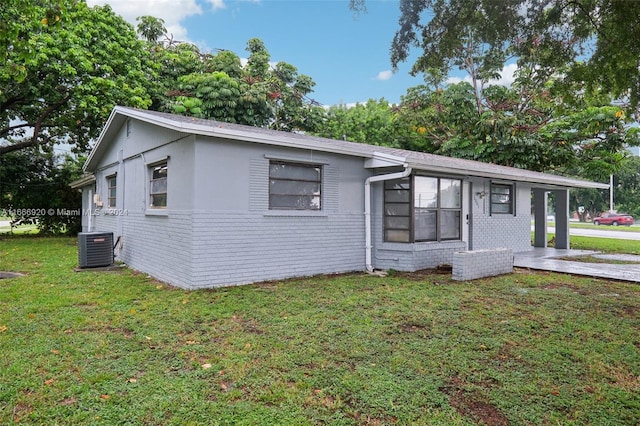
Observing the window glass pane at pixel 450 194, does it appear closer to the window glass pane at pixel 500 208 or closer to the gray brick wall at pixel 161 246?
the window glass pane at pixel 500 208

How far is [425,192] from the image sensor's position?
8859 mm

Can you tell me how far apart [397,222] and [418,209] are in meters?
0.55

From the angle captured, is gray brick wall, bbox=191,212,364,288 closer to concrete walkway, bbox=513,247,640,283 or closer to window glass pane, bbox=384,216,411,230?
window glass pane, bbox=384,216,411,230

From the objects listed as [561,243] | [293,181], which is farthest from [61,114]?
[561,243]

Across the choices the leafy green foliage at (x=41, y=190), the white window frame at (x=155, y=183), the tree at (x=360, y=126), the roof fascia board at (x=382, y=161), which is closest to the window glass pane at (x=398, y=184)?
the roof fascia board at (x=382, y=161)

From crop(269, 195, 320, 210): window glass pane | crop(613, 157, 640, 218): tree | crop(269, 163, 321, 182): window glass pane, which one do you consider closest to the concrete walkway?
crop(269, 195, 320, 210): window glass pane

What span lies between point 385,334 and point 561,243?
12643 mm

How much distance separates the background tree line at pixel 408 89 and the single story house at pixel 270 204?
234cm

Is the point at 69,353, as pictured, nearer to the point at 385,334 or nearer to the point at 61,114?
the point at 385,334

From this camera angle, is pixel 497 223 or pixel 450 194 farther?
pixel 497 223

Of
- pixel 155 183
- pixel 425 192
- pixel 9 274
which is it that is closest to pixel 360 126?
pixel 425 192

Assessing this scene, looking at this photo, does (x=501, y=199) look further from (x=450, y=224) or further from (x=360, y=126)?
(x=360, y=126)

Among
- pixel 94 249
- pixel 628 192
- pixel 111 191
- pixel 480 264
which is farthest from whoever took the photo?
pixel 628 192

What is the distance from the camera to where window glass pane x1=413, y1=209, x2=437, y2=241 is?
8.70m
